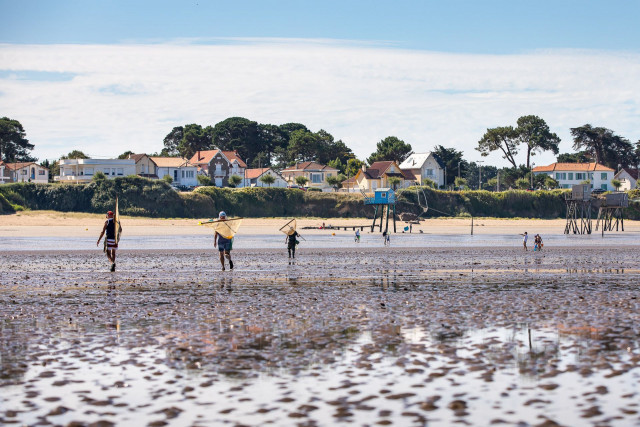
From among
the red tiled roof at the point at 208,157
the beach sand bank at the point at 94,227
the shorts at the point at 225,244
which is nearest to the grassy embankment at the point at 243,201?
the beach sand bank at the point at 94,227

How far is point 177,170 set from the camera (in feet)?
445

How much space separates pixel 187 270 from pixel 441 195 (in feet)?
305

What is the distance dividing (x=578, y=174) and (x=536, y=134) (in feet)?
41.4

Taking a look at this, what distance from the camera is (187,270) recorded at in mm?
28641

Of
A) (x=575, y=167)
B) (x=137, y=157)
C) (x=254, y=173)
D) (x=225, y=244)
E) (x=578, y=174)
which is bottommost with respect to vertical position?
(x=225, y=244)

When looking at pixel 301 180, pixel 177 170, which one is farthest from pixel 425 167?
pixel 177 170

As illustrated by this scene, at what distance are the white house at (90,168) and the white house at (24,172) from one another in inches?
297

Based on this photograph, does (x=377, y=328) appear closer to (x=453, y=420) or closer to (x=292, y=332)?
(x=292, y=332)

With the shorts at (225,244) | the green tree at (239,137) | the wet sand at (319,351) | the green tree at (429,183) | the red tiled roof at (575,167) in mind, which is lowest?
the wet sand at (319,351)

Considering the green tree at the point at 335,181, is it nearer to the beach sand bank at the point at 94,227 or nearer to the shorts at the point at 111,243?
the beach sand bank at the point at 94,227

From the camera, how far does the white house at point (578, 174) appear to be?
154250mm

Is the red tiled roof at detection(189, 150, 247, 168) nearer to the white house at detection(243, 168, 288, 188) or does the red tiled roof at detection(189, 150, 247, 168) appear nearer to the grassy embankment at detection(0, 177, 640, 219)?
the white house at detection(243, 168, 288, 188)

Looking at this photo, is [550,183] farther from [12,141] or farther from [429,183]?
[12,141]

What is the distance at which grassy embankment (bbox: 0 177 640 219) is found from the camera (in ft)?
308
